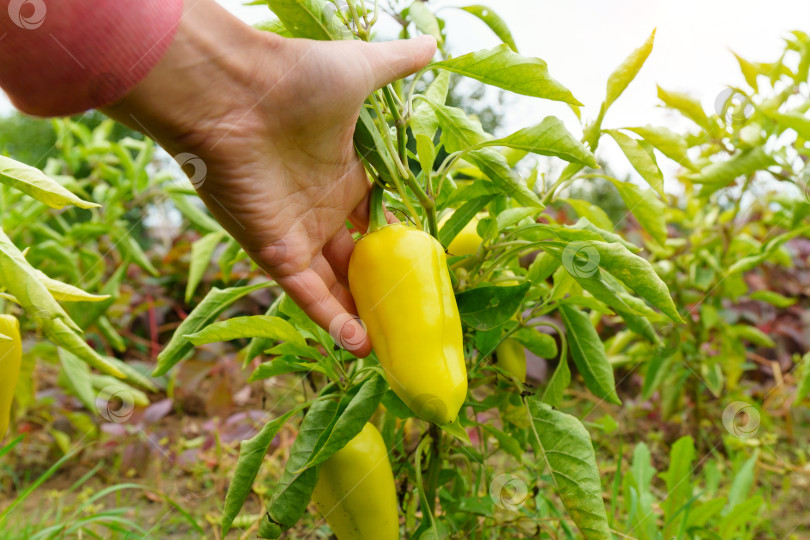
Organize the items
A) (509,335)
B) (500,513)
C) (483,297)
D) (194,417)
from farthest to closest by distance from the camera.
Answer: (194,417), (500,513), (509,335), (483,297)

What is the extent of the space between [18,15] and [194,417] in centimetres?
156

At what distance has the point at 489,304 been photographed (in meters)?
0.72

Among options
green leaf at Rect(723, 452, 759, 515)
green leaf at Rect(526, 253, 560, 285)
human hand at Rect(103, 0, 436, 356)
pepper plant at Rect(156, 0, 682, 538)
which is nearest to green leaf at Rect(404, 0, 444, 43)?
pepper plant at Rect(156, 0, 682, 538)

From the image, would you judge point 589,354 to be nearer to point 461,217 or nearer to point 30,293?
point 461,217

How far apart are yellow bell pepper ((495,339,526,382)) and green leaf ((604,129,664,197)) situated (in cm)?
30

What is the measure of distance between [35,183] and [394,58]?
A: 44cm

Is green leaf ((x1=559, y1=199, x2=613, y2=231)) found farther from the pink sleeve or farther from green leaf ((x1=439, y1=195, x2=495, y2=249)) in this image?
the pink sleeve

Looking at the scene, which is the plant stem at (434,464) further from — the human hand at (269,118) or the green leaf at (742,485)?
the green leaf at (742,485)

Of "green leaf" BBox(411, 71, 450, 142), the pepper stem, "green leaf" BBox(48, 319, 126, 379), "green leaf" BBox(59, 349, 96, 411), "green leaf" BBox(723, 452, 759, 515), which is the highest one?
"green leaf" BBox(411, 71, 450, 142)

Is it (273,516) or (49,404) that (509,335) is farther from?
(49,404)

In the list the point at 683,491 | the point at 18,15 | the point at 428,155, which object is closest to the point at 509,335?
the point at 428,155

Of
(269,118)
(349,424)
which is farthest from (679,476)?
(269,118)

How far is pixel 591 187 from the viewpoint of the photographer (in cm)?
364

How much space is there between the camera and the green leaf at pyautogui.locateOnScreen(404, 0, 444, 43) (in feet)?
2.66
